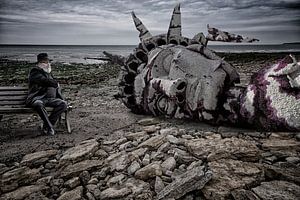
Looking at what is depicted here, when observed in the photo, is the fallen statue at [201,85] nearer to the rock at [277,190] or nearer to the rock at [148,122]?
the rock at [148,122]

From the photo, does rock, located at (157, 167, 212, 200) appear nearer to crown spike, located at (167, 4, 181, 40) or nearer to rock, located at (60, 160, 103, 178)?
rock, located at (60, 160, 103, 178)

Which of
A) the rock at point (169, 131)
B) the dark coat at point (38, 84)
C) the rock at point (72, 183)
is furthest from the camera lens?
the dark coat at point (38, 84)

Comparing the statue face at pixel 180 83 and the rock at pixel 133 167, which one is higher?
the statue face at pixel 180 83

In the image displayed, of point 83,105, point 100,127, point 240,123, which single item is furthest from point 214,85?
point 83,105

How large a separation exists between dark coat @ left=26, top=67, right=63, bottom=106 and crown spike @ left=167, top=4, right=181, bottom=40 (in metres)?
2.31

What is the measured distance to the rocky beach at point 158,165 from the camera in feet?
7.82

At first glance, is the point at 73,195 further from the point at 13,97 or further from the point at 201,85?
the point at 13,97

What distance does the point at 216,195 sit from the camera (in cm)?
228

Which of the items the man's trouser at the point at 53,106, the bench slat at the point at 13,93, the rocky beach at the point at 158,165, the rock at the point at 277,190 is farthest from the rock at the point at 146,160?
the bench slat at the point at 13,93

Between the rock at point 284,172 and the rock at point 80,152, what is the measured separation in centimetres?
201

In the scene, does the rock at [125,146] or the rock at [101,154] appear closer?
the rock at [101,154]

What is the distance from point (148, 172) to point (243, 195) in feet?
3.06

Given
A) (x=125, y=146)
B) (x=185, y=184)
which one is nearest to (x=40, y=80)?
(x=125, y=146)

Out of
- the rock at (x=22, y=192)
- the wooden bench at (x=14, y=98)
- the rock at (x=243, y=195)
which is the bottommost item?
the rock at (x=22, y=192)
